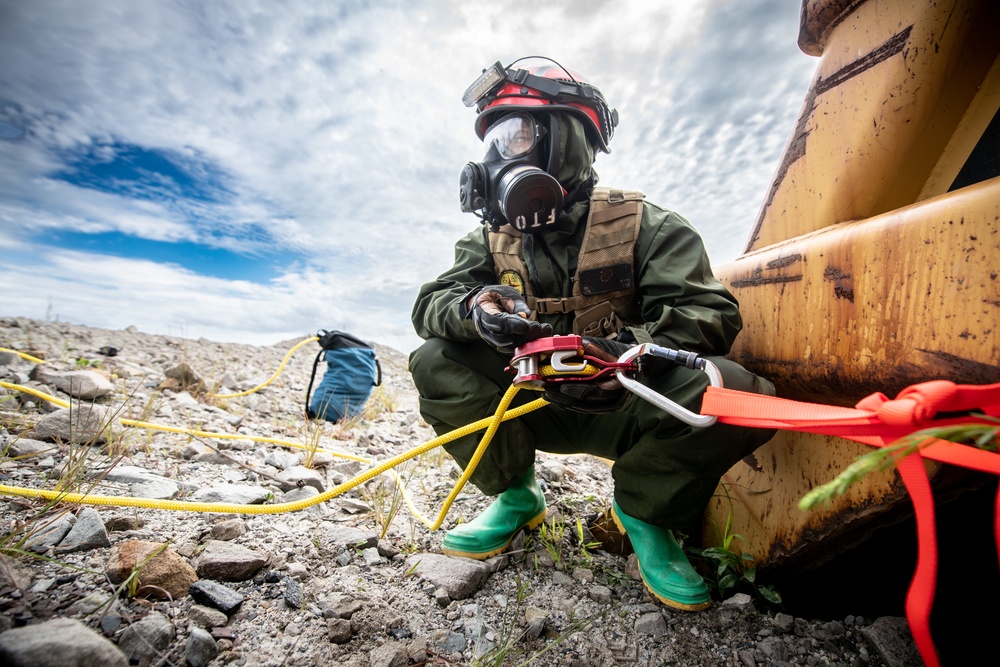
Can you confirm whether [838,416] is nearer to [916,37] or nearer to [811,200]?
[811,200]

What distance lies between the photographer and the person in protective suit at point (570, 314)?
1.46m

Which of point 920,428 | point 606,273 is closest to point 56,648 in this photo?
point 920,428

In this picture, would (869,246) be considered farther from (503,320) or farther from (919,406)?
(503,320)

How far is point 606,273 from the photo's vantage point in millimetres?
1779

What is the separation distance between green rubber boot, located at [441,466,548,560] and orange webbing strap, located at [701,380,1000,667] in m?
1.30

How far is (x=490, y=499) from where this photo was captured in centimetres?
230

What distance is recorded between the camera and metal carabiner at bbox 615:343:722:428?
0.93 meters

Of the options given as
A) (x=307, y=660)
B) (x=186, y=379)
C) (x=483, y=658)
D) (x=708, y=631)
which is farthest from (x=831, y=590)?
(x=186, y=379)

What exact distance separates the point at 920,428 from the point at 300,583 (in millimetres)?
1525

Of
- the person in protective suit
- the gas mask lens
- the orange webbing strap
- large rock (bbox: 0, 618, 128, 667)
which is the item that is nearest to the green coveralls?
the person in protective suit

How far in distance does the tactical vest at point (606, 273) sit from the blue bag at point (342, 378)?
2523 millimetres

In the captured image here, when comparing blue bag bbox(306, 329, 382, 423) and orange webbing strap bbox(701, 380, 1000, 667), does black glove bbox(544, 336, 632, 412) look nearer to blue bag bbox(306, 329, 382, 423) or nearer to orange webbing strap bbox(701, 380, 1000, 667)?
orange webbing strap bbox(701, 380, 1000, 667)

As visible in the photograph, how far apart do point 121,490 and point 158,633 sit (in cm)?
93

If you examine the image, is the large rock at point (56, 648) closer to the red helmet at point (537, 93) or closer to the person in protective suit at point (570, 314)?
the person in protective suit at point (570, 314)
